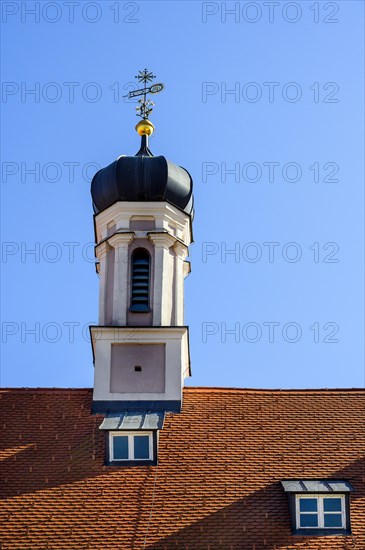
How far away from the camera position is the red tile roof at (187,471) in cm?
2794

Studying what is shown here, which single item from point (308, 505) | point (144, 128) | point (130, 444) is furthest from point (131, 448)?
point (144, 128)

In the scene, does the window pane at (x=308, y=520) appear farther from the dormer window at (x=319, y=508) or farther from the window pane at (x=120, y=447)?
the window pane at (x=120, y=447)

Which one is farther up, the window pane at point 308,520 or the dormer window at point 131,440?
the dormer window at point 131,440

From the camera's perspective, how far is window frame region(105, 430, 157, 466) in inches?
1191

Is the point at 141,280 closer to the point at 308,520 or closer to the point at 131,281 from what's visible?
the point at 131,281

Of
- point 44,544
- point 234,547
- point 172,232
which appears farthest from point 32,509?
point 172,232

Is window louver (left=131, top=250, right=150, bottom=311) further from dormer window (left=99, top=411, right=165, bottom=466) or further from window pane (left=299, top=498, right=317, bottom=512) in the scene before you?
window pane (left=299, top=498, right=317, bottom=512)

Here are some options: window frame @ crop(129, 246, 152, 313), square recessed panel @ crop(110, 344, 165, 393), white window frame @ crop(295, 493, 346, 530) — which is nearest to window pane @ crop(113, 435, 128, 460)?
square recessed panel @ crop(110, 344, 165, 393)

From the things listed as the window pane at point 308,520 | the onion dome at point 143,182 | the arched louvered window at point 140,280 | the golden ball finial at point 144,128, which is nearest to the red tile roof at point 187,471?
the window pane at point 308,520

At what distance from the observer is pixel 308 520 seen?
93.1 feet

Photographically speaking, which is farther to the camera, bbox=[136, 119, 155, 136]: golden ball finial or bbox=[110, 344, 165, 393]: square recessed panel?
bbox=[136, 119, 155, 136]: golden ball finial

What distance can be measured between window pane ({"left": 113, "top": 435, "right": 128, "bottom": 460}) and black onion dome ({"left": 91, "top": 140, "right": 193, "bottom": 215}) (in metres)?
6.60

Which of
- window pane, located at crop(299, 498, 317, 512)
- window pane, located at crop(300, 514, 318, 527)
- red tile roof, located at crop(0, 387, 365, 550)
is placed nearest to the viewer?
red tile roof, located at crop(0, 387, 365, 550)

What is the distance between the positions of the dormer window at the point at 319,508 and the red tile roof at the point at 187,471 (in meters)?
0.21
